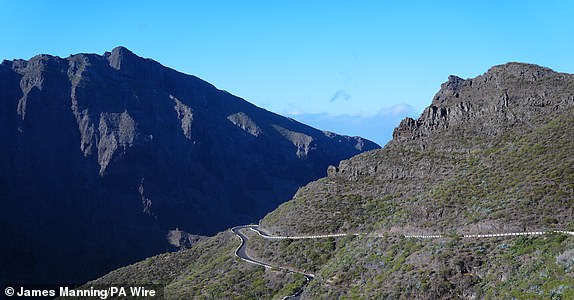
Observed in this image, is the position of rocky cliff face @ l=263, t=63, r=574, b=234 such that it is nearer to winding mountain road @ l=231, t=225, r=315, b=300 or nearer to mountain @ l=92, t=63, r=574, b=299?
mountain @ l=92, t=63, r=574, b=299

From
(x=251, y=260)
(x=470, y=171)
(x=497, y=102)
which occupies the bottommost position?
(x=251, y=260)

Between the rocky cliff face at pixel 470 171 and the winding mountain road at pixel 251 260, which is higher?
the rocky cliff face at pixel 470 171

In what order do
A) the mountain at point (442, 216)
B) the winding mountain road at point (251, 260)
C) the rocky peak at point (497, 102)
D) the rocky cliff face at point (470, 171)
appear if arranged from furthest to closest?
1. the rocky peak at point (497, 102)
2. the winding mountain road at point (251, 260)
3. the rocky cliff face at point (470, 171)
4. the mountain at point (442, 216)

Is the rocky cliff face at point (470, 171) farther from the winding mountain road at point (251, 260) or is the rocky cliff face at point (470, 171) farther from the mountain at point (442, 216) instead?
the winding mountain road at point (251, 260)

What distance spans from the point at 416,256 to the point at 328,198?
29.6 metres

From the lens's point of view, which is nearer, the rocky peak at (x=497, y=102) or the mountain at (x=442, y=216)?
the mountain at (x=442, y=216)

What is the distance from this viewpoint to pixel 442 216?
167ft

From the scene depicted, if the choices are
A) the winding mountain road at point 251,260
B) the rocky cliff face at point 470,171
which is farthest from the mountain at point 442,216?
the winding mountain road at point 251,260

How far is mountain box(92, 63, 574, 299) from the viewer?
36.4 m

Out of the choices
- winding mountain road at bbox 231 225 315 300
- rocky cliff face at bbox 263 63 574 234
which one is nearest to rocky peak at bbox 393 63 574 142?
rocky cliff face at bbox 263 63 574 234

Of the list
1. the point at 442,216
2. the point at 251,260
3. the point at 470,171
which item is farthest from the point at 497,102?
the point at 251,260

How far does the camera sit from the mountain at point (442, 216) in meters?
36.4

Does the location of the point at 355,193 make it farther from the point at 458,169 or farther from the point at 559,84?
the point at 559,84

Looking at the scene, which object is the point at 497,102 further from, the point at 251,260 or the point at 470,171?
the point at 251,260
